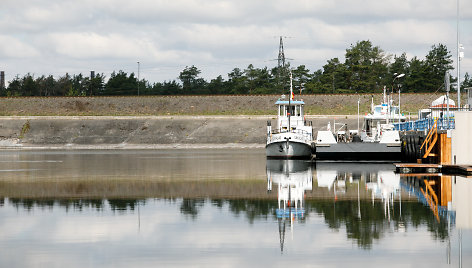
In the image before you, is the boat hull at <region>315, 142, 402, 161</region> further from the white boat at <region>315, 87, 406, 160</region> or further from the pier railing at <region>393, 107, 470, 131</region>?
the pier railing at <region>393, 107, 470, 131</region>

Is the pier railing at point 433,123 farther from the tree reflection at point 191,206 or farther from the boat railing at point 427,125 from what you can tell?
the tree reflection at point 191,206

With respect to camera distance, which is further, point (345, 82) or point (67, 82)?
point (67, 82)

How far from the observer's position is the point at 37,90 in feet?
572

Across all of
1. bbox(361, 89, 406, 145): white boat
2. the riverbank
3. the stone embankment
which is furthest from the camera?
the riverbank

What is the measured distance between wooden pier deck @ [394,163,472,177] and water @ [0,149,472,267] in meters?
2.95

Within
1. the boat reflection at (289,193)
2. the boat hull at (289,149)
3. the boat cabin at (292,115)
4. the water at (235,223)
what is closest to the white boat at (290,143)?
the boat hull at (289,149)

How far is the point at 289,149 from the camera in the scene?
5750 centimetres

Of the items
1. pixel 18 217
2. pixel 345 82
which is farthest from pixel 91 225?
pixel 345 82

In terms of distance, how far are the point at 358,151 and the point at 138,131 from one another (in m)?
56.9

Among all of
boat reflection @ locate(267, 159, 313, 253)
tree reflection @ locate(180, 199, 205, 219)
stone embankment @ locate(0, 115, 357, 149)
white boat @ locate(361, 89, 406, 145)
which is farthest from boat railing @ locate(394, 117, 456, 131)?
stone embankment @ locate(0, 115, 357, 149)

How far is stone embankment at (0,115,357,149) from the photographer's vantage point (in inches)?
3937

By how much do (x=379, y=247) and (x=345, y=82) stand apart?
129688 mm

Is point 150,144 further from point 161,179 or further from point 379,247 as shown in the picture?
point 379,247

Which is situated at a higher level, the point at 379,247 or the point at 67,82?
the point at 67,82
